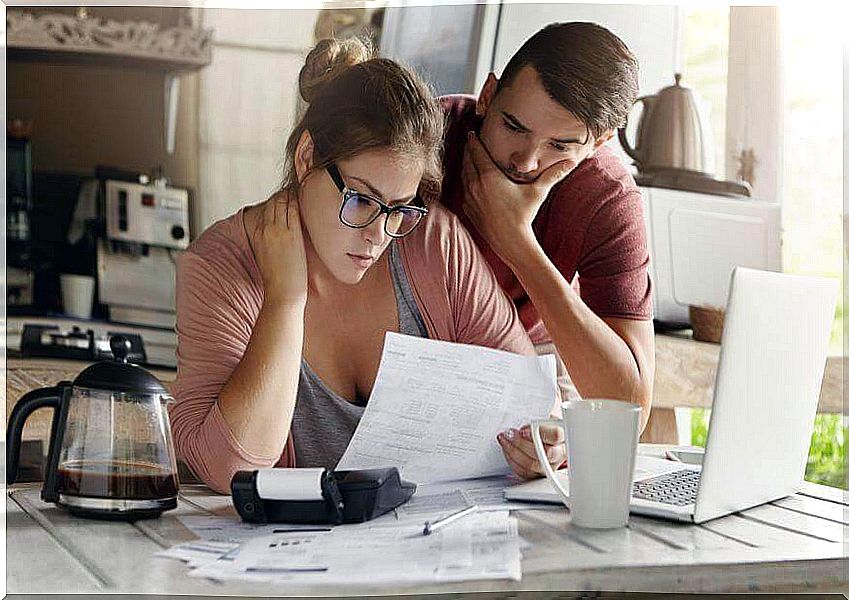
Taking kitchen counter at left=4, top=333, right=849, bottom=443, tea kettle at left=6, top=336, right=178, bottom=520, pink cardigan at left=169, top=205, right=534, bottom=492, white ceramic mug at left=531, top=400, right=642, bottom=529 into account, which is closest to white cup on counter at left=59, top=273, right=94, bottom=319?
kitchen counter at left=4, top=333, right=849, bottom=443

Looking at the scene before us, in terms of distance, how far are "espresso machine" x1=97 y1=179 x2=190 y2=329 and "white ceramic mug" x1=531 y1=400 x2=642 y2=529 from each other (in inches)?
56.8

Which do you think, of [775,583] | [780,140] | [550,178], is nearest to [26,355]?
[550,178]

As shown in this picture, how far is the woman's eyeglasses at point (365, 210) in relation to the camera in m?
1.31

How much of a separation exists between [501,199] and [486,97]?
0.49ft

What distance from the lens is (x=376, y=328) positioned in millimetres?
1379

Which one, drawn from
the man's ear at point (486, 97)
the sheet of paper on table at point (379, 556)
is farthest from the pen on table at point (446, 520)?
the man's ear at point (486, 97)

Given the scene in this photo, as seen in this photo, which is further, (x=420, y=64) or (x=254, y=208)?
(x=420, y=64)

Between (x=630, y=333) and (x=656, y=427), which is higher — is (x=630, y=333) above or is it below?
above

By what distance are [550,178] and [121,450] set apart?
0.70 m

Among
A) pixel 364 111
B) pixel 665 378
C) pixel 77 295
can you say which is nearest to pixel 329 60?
pixel 364 111

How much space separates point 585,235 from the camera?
4.76ft

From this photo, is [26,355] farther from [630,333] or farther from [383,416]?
[630,333]

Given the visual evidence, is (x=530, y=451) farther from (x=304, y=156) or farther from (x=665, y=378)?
(x=665, y=378)

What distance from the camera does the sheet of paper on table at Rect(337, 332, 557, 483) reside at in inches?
52.2
